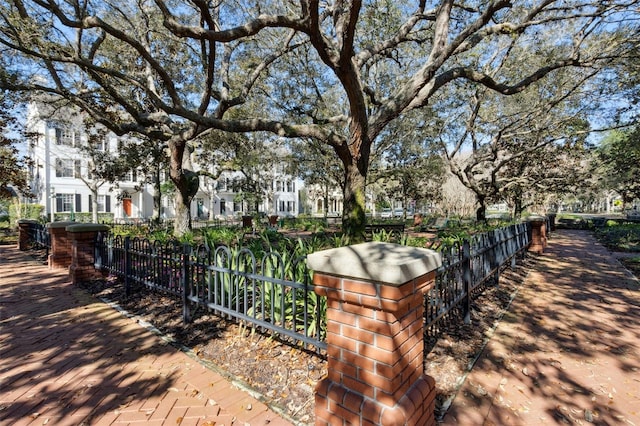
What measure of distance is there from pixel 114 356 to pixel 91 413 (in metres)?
0.99

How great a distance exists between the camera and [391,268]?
5.66ft

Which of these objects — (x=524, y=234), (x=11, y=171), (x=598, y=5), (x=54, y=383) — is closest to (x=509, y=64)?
(x=598, y=5)

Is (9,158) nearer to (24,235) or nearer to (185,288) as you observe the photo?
(24,235)

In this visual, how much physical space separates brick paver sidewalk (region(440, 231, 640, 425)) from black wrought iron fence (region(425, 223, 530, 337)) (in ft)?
1.89

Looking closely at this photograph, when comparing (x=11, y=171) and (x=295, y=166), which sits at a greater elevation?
(x=295, y=166)

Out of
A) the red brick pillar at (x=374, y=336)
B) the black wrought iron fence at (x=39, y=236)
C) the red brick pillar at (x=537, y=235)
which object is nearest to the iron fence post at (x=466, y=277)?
the red brick pillar at (x=374, y=336)

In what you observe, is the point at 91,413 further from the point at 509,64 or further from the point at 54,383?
the point at 509,64

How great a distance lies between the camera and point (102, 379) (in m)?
3.00

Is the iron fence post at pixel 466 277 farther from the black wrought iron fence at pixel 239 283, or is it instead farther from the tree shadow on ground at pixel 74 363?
the tree shadow on ground at pixel 74 363

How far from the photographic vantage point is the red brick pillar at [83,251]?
6.30 metres

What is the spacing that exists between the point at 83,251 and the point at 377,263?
277 inches

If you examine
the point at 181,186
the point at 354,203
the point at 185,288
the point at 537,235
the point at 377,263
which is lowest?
the point at 185,288

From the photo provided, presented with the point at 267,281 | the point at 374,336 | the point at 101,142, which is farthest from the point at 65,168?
the point at 374,336

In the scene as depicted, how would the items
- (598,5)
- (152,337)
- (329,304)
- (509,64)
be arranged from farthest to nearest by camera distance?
(509,64)
(598,5)
(152,337)
(329,304)
